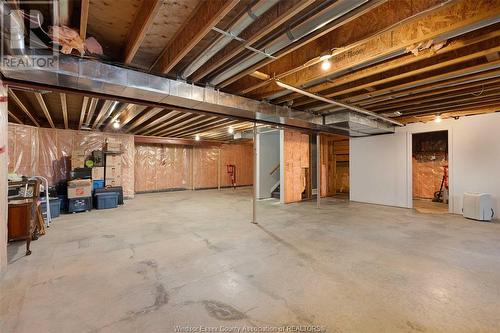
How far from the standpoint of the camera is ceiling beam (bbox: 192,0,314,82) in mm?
1660

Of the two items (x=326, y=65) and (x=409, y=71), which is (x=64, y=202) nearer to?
(x=326, y=65)

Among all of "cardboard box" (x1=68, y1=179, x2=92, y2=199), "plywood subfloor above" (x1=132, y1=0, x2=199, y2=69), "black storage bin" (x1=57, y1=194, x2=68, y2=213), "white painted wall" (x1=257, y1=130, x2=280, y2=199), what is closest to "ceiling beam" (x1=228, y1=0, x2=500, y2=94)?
"plywood subfloor above" (x1=132, y1=0, x2=199, y2=69)

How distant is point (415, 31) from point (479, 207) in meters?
4.61

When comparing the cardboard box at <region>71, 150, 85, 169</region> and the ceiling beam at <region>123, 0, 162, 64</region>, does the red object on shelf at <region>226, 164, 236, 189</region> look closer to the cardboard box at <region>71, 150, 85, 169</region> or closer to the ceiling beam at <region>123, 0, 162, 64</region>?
the cardboard box at <region>71, 150, 85, 169</region>

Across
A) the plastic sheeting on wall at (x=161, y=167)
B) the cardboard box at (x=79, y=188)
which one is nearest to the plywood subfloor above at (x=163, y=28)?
the cardboard box at (x=79, y=188)

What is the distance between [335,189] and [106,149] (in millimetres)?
7846

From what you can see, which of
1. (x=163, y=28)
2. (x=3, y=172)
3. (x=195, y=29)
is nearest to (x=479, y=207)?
(x=195, y=29)

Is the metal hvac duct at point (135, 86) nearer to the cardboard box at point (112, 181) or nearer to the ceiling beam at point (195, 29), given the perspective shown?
the ceiling beam at point (195, 29)

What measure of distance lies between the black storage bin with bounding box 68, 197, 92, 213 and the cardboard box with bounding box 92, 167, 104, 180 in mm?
910

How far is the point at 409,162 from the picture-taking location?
606 centimetres

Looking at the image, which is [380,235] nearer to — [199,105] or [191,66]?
[199,105]

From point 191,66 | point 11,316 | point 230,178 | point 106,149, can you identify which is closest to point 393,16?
point 191,66

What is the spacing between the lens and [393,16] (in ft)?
6.17

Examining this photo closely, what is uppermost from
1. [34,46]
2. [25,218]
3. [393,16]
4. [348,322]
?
[393,16]
